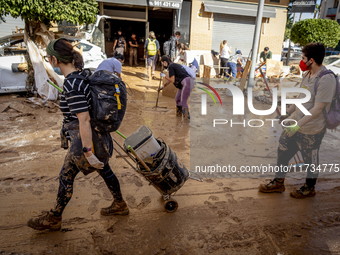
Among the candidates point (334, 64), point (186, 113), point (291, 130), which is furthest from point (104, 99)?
point (334, 64)

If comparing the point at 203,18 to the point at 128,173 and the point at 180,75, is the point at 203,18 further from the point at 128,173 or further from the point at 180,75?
the point at 128,173

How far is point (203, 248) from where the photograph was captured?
2512 mm

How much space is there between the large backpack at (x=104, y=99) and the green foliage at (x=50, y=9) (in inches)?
202

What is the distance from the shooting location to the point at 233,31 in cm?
1527

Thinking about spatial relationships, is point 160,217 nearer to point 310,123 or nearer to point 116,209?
point 116,209

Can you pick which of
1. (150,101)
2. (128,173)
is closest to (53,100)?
(150,101)

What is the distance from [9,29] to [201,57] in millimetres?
10651

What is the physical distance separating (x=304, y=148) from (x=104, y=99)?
2.54 meters

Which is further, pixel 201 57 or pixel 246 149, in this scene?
pixel 201 57

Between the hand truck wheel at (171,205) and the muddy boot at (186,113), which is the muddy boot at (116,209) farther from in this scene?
the muddy boot at (186,113)

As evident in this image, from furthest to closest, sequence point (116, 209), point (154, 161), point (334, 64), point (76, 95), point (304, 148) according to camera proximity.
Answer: point (334, 64), point (304, 148), point (116, 209), point (154, 161), point (76, 95)

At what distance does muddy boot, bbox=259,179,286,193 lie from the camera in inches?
138

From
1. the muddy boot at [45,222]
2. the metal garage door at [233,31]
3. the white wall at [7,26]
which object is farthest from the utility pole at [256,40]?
the white wall at [7,26]

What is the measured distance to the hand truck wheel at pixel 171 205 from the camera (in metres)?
2.96
